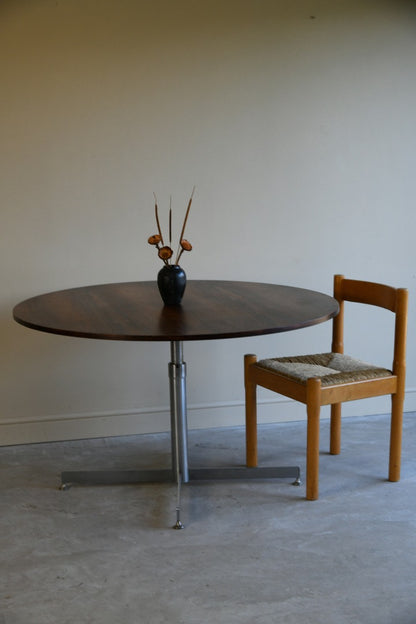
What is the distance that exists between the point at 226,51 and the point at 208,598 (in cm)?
242

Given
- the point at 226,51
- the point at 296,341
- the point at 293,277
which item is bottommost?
the point at 296,341

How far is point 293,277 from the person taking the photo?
12.4ft

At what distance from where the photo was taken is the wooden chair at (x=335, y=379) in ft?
9.52

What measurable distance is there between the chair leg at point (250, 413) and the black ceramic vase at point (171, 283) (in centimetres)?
47

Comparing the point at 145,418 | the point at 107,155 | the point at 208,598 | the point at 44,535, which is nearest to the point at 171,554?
the point at 208,598

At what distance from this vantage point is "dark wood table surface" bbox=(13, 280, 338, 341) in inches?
96.7

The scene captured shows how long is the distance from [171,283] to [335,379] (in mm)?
738

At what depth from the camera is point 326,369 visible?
309 centimetres

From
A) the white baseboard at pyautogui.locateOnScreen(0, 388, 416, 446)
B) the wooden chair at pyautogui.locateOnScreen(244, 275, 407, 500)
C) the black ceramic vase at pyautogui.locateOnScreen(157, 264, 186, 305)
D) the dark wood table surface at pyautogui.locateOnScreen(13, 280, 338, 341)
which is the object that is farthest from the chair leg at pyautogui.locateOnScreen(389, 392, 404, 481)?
the black ceramic vase at pyautogui.locateOnScreen(157, 264, 186, 305)

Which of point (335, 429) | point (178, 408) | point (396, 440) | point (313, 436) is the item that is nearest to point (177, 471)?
point (178, 408)

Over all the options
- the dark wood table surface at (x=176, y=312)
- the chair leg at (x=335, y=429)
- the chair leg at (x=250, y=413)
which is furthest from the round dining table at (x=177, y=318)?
the chair leg at (x=335, y=429)

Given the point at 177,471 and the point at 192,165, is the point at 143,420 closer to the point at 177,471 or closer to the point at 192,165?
the point at 177,471

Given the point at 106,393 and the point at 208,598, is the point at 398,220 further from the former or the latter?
the point at 208,598

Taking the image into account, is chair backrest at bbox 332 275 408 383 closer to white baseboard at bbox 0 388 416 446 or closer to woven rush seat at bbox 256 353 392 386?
woven rush seat at bbox 256 353 392 386
